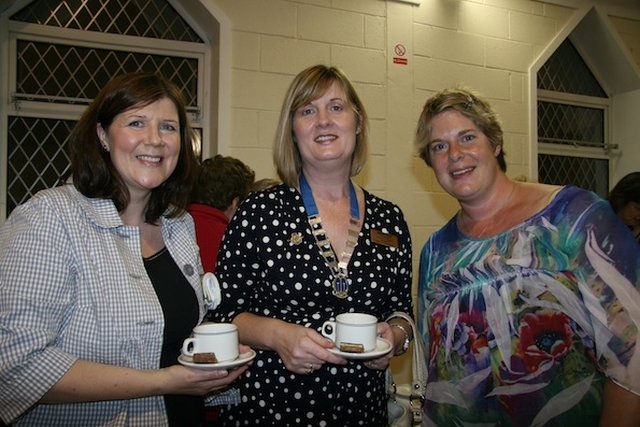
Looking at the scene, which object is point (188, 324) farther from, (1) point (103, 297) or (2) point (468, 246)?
(2) point (468, 246)

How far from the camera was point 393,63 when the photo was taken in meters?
3.43

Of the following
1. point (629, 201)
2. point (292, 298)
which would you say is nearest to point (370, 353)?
point (292, 298)

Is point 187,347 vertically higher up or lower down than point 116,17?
lower down

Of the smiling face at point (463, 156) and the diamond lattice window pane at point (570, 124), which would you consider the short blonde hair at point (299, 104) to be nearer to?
the smiling face at point (463, 156)

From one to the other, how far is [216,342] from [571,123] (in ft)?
14.5

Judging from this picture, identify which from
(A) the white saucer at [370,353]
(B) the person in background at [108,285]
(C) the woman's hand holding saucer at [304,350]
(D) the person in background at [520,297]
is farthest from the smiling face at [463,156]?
(B) the person in background at [108,285]

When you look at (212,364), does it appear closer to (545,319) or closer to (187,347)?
(187,347)

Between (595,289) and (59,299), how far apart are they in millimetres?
1316

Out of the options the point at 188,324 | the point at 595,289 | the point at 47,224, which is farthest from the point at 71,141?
the point at 595,289

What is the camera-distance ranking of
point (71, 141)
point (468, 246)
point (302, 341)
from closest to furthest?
point (302, 341) < point (71, 141) < point (468, 246)

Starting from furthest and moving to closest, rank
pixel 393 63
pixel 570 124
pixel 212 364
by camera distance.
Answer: pixel 570 124
pixel 393 63
pixel 212 364

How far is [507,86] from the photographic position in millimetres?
3854

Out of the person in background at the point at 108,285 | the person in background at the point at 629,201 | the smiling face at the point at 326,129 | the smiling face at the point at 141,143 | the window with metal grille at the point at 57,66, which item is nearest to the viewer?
the person in background at the point at 108,285

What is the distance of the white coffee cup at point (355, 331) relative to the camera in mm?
1205
